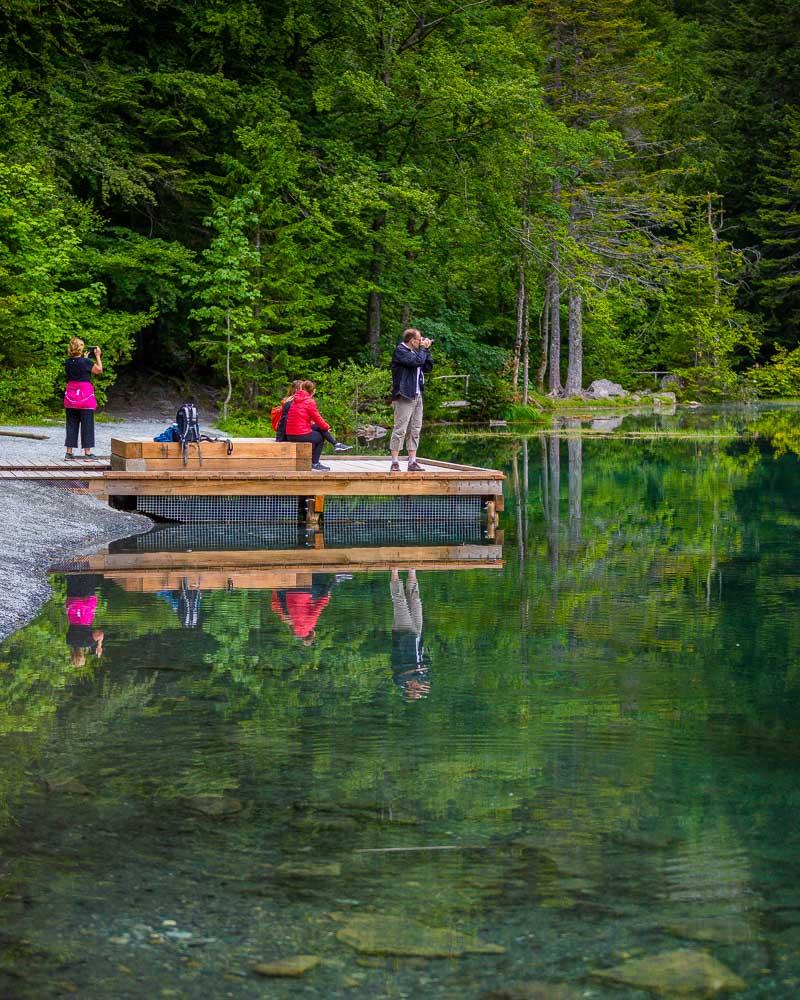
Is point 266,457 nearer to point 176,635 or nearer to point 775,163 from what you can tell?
point 176,635

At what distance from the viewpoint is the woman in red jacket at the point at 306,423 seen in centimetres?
1619

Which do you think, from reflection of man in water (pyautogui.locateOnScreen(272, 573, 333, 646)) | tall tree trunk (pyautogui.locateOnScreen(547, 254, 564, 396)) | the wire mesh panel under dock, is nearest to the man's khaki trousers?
the wire mesh panel under dock

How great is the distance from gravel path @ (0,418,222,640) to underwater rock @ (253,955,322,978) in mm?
5236

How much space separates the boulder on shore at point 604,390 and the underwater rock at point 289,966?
45.5m

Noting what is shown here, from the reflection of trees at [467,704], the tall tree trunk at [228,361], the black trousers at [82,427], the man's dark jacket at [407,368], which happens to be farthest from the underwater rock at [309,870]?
the tall tree trunk at [228,361]

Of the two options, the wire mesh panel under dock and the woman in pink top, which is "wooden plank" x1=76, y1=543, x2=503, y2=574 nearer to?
the wire mesh panel under dock

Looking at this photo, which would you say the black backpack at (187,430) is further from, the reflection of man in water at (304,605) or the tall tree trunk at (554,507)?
the tall tree trunk at (554,507)

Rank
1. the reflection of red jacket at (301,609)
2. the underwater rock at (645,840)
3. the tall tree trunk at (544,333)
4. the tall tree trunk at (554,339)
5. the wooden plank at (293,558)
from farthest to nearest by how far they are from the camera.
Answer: the tall tree trunk at (544,333), the tall tree trunk at (554,339), the wooden plank at (293,558), the reflection of red jacket at (301,609), the underwater rock at (645,840)

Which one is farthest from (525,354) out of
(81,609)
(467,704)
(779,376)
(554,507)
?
(467,704)

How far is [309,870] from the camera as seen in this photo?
4844mm

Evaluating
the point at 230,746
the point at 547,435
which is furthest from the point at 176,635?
the point at 547,435

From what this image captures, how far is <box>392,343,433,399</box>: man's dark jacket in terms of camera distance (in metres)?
14.9

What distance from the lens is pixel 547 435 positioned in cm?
3266

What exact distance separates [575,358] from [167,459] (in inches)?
1313
